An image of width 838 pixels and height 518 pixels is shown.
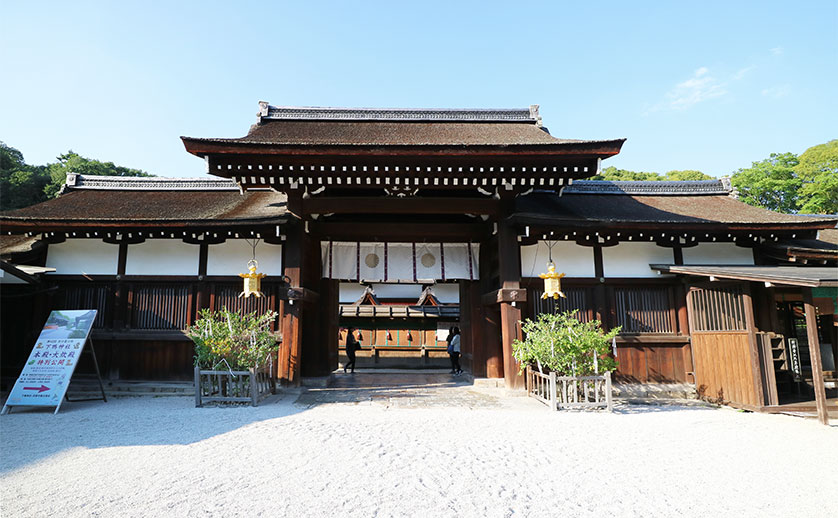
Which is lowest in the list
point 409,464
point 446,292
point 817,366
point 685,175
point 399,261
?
point 409,464

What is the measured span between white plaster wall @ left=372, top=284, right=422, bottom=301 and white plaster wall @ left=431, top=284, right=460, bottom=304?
3.65ft

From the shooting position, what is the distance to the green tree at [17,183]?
A: 75.6 feet

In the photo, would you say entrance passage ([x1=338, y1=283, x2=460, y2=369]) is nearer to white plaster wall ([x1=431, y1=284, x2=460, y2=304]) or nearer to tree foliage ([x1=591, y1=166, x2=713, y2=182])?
white plaster wall ([x1=431, y1=284, x2=460, y2=304])

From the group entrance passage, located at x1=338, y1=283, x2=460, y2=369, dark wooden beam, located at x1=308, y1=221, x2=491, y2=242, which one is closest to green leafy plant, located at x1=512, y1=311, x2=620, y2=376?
dark wooden beam, located at x1=308, y1=221, x2=491, y2=242

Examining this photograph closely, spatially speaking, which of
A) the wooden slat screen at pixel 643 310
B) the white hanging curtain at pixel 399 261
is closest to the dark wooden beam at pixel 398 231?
the white hanging curtain at pixel 399 261

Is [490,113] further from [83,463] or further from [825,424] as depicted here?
[83,463]

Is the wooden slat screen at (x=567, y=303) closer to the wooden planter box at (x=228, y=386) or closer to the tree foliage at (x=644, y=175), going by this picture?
the wooden planter box at (x=228, y=386)

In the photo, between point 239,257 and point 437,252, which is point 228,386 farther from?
point 437,252

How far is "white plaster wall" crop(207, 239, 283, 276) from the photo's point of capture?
28.8 ft

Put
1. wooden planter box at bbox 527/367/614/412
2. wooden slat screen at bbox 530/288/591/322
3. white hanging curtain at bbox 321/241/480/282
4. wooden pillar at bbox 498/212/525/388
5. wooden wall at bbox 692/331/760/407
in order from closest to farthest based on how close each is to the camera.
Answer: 1. wooden planter box at bbox 527/367/614/412
2. wooden wall at bbox 692/331/760/407
3. wooden pillar at bbox 498/212/525/388
4. wooden slat screen at bbox 530/288/591/322
5. white hanging curtain at bbox 321/241/480/282

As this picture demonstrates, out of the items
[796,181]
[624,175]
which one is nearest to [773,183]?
[796,181]

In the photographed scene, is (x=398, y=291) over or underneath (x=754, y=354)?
over

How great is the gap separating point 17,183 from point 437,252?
87.9 feet

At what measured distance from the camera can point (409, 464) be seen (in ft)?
13.5
